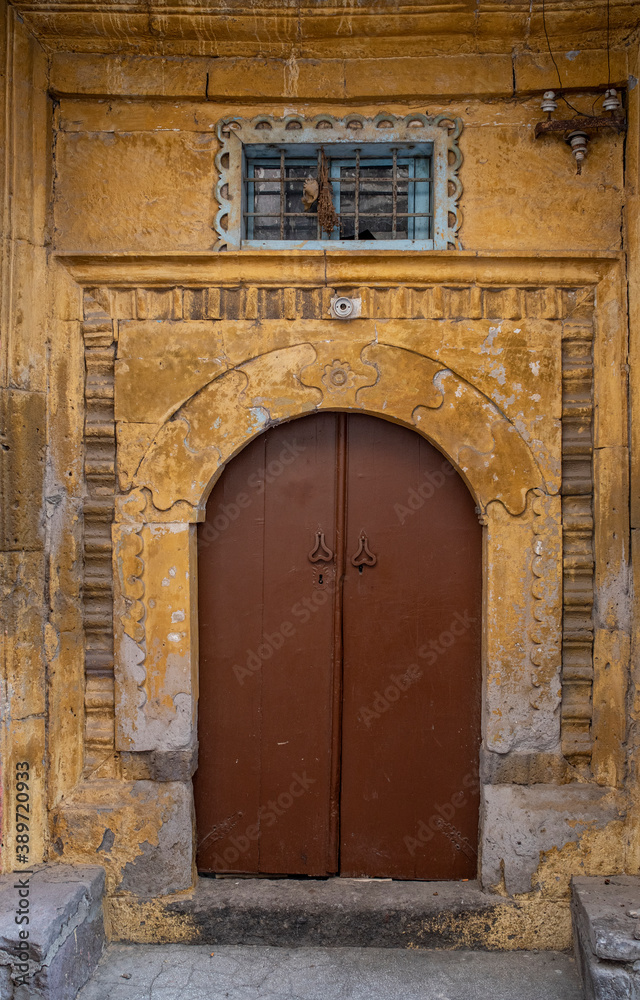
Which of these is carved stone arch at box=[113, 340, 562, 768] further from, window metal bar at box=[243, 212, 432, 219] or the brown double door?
A: window metal bar at box=[243, 212, 432, 219]

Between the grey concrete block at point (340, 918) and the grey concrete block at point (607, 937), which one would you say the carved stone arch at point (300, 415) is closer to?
the grey concrete block at point (607, 937)

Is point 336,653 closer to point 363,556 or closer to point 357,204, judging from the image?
point 363,556

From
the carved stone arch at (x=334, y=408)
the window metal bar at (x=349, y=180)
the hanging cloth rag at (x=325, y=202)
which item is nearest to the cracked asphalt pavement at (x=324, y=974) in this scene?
the carved stone arch at (x=334, y=408)

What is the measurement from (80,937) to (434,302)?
319 cm

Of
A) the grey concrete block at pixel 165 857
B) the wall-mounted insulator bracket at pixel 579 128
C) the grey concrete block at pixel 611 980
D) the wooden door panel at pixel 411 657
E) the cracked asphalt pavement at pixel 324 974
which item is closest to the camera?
the grey concrete block at pixel 611 980

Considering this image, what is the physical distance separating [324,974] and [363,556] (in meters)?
1.82

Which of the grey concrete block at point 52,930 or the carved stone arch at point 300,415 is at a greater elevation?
the carved stone arch at point 300,415

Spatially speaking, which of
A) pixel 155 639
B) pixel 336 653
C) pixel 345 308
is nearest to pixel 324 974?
pixel 336 653

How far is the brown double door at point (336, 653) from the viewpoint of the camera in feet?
11.0

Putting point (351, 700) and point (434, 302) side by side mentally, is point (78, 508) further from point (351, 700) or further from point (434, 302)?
point (434, 302)

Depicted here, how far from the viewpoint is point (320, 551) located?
3.36 m

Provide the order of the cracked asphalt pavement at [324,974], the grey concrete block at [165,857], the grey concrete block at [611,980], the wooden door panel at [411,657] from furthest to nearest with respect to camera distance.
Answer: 1. the wooden door panel at [411,657]
2. the grey concrete block at [165,857]
3. the cracked asphalt pavement at [324,974]
4. the grey concrete block at [611,980]

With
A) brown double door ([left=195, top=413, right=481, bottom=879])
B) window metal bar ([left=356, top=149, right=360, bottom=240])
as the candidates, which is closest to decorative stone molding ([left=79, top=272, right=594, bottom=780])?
brown double door ([left=195, top=413, right=481, bottom=879])

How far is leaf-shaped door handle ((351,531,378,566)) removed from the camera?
3.36m
